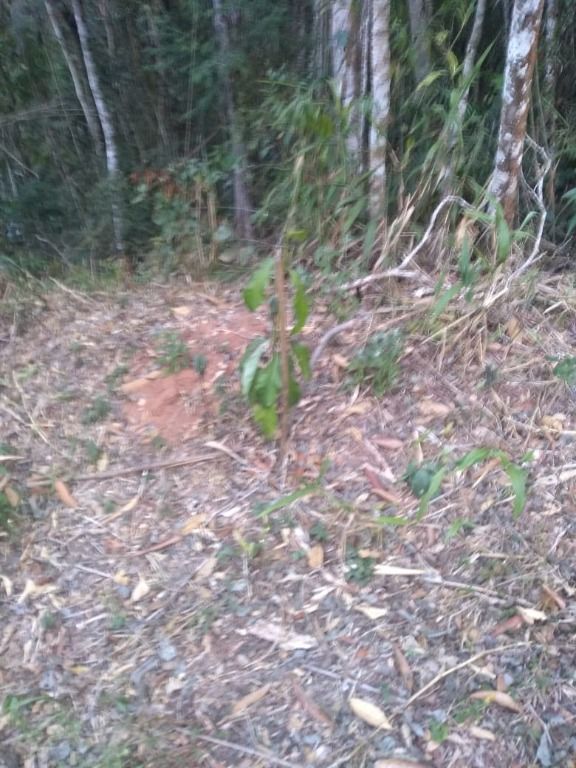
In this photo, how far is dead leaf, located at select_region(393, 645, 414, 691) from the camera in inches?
87.9

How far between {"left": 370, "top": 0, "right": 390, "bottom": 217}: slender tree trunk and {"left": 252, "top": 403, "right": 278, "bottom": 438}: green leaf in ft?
4.55

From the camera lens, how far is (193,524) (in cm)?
278

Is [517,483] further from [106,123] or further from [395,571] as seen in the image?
[106,123]

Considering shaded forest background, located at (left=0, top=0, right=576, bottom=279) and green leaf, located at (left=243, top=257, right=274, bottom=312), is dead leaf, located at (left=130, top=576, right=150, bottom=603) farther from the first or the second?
shaded forest background, located at (left=0, top=0, right=576, bottom=279)

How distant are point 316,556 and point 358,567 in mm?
151

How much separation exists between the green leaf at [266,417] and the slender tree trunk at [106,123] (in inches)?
94.5

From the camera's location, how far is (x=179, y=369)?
338 cm

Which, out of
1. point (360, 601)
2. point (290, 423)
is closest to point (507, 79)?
point (290, 423)

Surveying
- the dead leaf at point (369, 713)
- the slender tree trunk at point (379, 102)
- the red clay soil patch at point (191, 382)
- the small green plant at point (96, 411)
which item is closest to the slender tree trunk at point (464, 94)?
the slender tree trunk at point (379, 102)

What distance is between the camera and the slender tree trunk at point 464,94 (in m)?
3.52

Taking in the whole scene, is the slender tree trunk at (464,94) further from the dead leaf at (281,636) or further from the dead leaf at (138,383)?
the dead leaf at (281,636)

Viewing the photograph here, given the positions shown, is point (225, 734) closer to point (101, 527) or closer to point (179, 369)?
point (101, 527)

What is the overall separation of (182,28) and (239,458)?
3100mm

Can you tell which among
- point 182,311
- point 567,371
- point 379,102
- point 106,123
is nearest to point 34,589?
point 182,311
